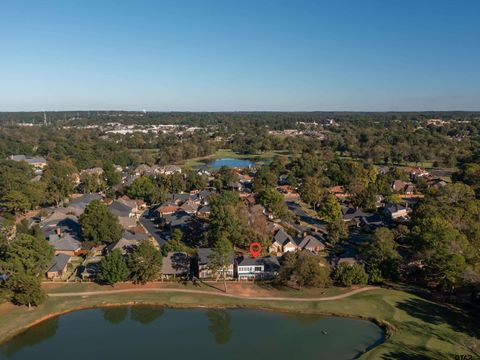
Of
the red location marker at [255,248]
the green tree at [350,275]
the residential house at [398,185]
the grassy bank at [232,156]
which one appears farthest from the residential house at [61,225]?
the grassy bank at [232,156]

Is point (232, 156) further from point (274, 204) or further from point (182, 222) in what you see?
point (182, 222)

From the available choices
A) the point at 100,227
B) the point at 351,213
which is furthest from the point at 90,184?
the point at 351,213

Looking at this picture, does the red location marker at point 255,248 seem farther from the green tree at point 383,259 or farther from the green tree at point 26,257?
the green tree at point 26,257

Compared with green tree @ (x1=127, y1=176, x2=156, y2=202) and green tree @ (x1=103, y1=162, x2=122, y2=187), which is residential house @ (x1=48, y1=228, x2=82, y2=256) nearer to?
green tree @ (x1=127, y1=176, x2=156, y2=202)

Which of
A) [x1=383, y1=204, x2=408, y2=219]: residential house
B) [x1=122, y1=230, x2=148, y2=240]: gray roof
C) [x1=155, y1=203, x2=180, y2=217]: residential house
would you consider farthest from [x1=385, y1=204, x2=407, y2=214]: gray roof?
[x1=122, y1=230, x2=148, y2=240]: gray roof

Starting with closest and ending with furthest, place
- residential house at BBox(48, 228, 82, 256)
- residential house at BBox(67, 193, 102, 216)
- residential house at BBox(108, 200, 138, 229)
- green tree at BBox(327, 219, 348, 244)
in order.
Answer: residential house at BBox(48, 228, 82, 256), green tree at BBox(327, 219, 348, 244), residential house at BBox(108, 200, 138, 229), residential house at BBox(67, 193, 102, 216)

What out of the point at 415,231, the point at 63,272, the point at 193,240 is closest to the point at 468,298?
the point at 415,231

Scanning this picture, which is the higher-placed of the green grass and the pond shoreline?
the green grass
